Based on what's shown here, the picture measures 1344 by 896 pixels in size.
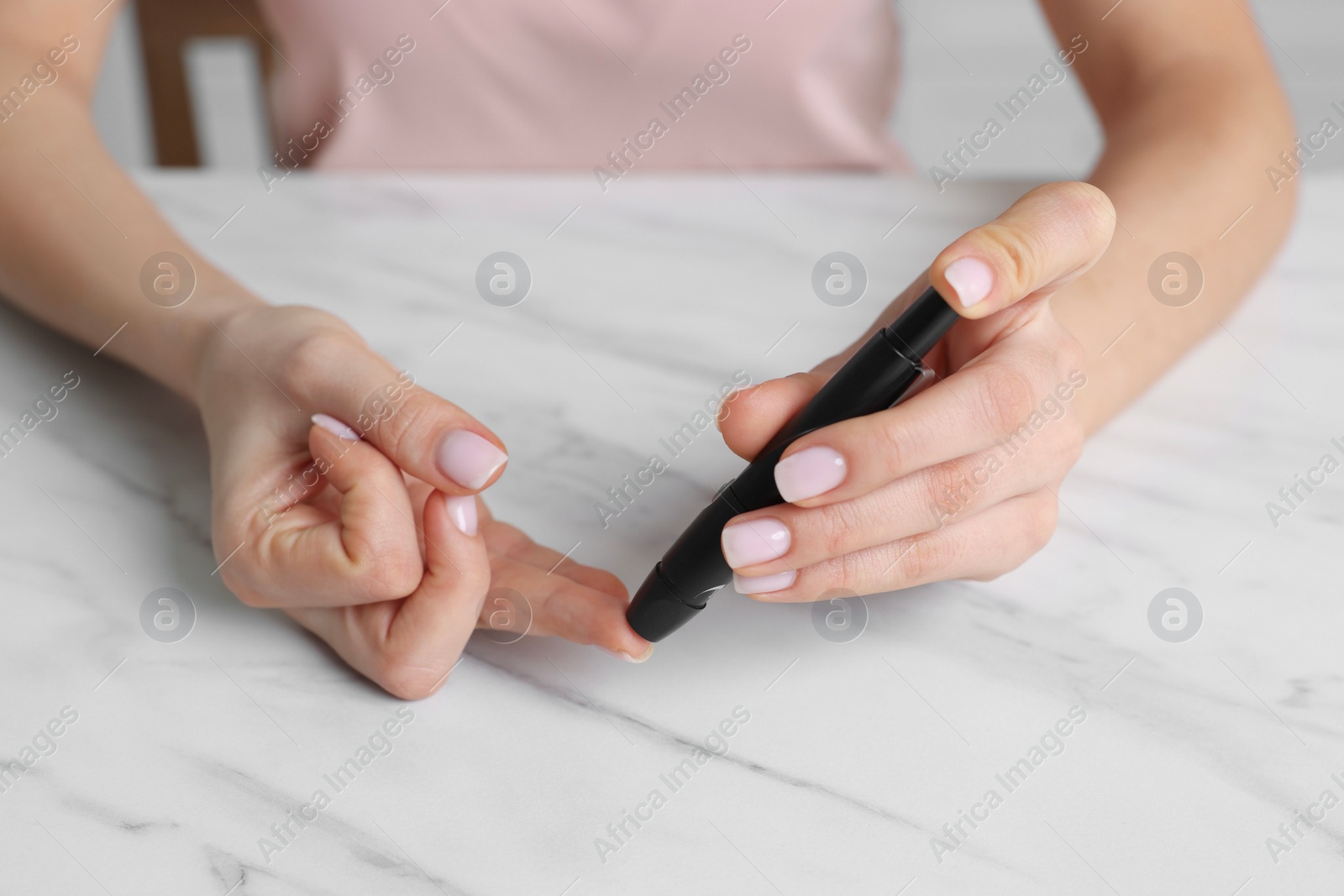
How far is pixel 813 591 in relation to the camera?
0.48m

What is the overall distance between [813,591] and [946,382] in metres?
0.11

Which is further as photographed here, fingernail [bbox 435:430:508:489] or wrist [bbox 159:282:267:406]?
wrist [bbox 159:282:267:406]

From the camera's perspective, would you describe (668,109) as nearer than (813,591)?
No

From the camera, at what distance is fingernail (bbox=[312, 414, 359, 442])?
0.51 metres

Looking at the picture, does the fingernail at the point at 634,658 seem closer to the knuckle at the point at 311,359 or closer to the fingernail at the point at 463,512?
the fingernail at the point at 463,512

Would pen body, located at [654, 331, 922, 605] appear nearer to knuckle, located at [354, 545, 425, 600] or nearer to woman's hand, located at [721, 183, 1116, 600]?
woman's hand, located at [721, 183, 1116, 600]

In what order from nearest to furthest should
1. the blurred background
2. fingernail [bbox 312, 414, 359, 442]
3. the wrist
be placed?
1. fingernail [bbox 312, 414, 359, 442]
2. the wrist
3. the blurred background

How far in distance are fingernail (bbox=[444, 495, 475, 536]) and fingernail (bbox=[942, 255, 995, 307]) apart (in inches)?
9.2

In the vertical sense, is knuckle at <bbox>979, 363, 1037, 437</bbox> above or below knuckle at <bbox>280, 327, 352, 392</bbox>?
below

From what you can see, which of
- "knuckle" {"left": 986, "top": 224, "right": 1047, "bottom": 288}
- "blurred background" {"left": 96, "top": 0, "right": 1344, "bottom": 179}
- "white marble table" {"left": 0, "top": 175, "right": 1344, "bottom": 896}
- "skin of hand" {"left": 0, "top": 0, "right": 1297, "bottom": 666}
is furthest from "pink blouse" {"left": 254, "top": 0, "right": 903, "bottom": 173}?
"blurred background" {"left": 96, "top": 0, "right": 1344, "bottom": 179}

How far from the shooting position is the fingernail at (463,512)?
0.49 meters

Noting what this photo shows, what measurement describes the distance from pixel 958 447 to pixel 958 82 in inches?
97.0

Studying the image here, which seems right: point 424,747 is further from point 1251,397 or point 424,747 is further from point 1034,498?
point 1251,397

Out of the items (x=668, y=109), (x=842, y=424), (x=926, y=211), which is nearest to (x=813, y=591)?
(x=842, y=424)
